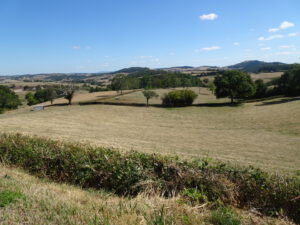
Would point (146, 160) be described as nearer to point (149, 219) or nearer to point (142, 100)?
point (149, 219)

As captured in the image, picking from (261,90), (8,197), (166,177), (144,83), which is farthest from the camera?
(144,83)

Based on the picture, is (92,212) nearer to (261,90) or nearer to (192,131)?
(192,131)

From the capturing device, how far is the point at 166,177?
16.9ft

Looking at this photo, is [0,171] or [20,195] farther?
[0,171]

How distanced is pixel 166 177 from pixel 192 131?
26.3 meters

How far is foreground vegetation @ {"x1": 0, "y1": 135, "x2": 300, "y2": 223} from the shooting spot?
439cm

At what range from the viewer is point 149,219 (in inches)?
132

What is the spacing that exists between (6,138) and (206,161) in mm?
6744

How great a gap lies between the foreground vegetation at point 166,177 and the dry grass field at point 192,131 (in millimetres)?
5986

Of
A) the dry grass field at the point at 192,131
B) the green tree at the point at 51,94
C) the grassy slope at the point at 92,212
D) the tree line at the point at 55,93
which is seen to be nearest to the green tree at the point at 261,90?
the dry grass field at the point at 192,131

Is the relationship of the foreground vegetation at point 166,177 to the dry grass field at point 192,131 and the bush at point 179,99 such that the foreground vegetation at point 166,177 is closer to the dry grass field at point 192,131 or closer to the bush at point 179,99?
the dry grass field at point 192,131

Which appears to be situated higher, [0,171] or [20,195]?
[20,195]

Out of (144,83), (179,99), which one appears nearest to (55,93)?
(179,99)

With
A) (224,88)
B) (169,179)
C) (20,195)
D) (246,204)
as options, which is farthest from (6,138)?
(224,88)
